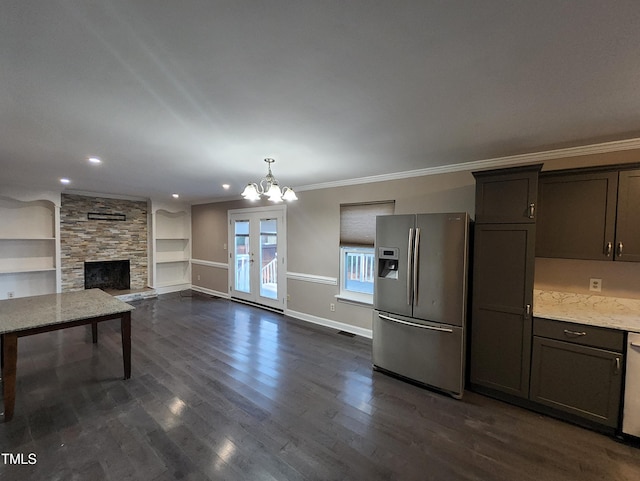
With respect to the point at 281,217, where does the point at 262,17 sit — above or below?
above

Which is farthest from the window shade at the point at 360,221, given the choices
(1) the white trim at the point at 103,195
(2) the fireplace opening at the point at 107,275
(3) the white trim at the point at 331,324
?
(2) the fireplace opening at the point at 107,275

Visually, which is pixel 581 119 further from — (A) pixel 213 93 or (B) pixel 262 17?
(A) pixel 213 93

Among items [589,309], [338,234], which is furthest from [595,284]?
[338,234]

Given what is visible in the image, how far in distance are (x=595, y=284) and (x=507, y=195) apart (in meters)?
1.20

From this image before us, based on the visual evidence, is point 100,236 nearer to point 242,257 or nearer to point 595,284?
point 242,257

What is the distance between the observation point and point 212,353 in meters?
3.43

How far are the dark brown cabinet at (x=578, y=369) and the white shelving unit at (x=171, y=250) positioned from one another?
731 centimetres

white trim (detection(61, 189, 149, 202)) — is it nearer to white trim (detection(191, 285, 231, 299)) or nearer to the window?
white trim (detection(191, 285, 231, 299))

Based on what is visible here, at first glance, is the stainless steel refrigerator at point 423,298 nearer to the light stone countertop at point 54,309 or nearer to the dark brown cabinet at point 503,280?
the dark brown cabinet at point 503,280

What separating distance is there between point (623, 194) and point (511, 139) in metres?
1.01

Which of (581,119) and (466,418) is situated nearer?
(581,119)

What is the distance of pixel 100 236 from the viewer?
5984 mm

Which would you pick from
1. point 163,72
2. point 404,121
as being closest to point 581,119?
point 404,121

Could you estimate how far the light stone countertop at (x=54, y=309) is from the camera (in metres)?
2.28
